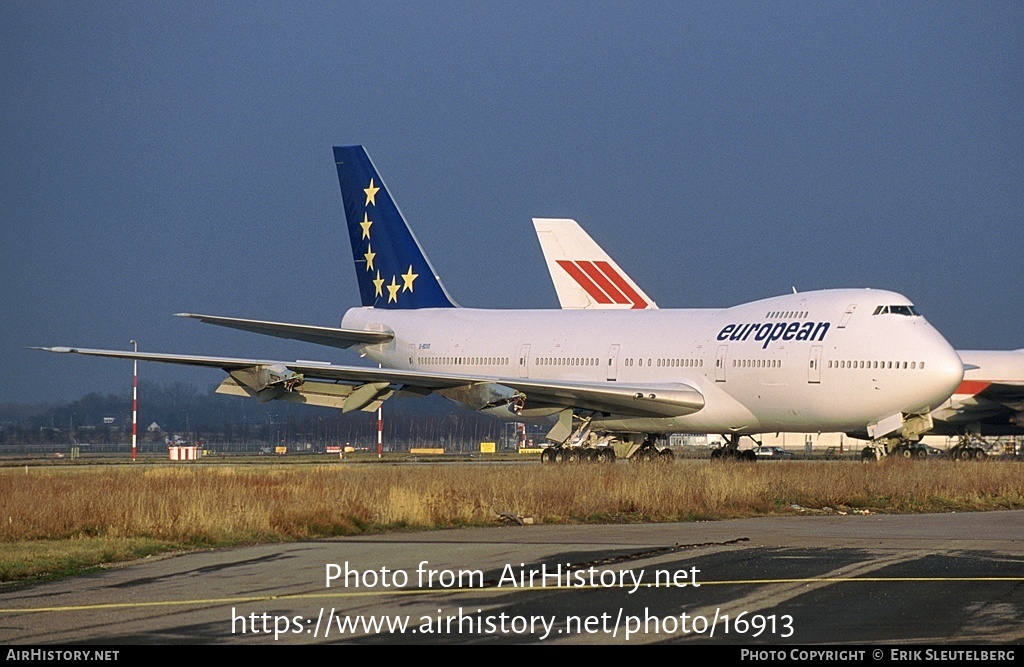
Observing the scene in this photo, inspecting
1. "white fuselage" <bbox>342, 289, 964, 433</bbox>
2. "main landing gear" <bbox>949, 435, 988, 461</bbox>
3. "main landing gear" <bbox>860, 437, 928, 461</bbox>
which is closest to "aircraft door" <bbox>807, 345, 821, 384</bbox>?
"white fuselage" <bbox>342, 289, 964, 433</bbox>

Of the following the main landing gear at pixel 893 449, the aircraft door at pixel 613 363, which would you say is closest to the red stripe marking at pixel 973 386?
the main landing gear at pixel 893 449

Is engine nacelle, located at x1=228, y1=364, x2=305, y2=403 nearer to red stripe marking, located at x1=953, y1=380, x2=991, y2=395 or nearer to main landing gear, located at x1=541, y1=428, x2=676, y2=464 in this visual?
main landing gear, located at x1=541, y1=428, x2=676, y2=464

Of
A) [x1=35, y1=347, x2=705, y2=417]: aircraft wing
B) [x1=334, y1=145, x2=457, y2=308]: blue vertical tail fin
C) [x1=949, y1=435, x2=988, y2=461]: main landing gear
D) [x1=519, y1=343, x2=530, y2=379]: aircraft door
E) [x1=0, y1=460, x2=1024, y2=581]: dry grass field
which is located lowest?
[x1=0, y1=460, x2=1024, y2=581]: dry grass field

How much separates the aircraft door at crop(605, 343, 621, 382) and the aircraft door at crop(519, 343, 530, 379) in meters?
3.23

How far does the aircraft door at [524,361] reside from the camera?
43.7m

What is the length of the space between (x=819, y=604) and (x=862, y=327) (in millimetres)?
24475

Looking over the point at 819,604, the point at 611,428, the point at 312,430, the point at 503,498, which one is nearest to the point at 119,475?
the point at 503,498

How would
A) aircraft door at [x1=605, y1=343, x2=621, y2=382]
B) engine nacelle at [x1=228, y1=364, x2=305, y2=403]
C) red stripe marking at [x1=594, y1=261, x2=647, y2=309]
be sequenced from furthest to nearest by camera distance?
red stripe marking at [x1=594, y1=261, x2=647, y2=309] → aircraft door at [x1=605, y1=343, x2=621, y2=382] → engine nacelle at [x1=228, y1=364, x2=305, y2=403]

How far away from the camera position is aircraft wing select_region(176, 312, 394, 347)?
3806cm

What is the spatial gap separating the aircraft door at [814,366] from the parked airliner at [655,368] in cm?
4

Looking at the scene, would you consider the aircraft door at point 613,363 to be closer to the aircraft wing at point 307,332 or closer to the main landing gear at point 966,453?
the aircraft wing at point 307,332

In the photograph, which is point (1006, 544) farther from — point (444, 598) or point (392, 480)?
point (392, 480)

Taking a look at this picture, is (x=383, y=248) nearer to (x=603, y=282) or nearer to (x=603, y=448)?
(x=603, y=448)

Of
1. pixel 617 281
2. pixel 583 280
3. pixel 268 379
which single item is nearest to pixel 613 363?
pixel 268 379
